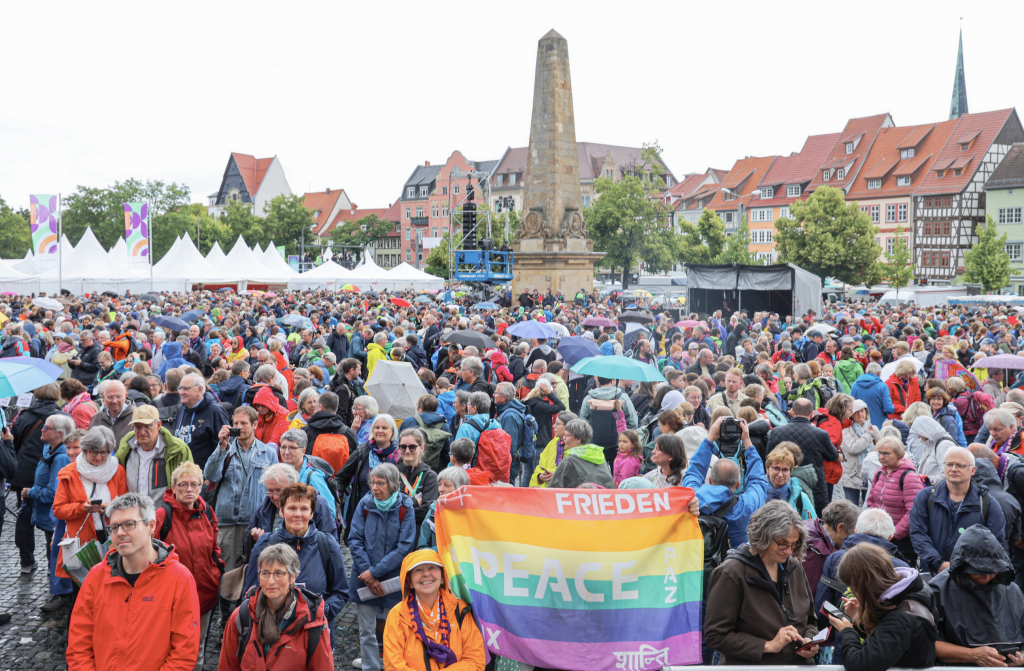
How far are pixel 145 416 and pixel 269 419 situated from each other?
5.72 ft

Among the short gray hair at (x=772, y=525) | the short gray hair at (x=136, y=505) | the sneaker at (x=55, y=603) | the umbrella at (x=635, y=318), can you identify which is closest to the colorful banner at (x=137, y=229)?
the umbrella at (x=635, y=318)

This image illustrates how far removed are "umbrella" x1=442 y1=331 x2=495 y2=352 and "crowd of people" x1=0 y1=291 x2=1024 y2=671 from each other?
197 cm

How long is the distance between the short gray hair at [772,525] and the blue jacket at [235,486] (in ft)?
10.5

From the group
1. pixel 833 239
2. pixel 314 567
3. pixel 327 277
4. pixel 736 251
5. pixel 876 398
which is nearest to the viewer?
pixel 314 567

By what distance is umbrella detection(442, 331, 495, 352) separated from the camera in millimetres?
12312

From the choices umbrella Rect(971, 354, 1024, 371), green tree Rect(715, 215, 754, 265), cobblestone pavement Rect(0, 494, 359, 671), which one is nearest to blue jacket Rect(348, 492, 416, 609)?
cobblestone pavement Rect(0, 494, 359, 671)

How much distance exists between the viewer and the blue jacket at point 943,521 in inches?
203

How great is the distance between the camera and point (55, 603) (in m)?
6.34

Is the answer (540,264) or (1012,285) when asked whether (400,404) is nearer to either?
(540,264)

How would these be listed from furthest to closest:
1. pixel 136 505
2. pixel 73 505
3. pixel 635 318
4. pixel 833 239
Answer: pixel 833 239, pixel 635 318, pixel 73 505, pixel 136 505

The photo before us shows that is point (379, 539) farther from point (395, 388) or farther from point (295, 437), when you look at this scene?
point (395, 388)

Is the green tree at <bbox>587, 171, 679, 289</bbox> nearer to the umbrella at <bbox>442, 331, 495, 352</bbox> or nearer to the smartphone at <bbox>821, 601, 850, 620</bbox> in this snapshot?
the umbrella at <bbox>442, 331, 495, 352</bbox>

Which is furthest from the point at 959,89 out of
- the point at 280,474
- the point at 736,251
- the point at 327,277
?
the point at 280,474

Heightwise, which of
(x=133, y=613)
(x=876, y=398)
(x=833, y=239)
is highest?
(x=833, y=239)
